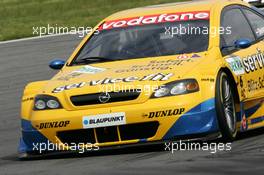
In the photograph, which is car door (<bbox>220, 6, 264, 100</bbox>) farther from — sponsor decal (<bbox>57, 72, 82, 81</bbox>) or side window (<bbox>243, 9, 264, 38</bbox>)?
sponsor decal (<bbox>57, 72, 82, 81</bbox>)

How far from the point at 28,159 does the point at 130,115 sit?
123 cm

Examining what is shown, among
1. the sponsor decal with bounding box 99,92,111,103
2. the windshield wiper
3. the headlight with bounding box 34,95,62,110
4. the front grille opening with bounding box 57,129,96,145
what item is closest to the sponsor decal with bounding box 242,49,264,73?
the windshield wiper

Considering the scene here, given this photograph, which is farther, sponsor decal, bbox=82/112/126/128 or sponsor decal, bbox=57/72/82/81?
sponsor decal, bbox=57/72/82/81

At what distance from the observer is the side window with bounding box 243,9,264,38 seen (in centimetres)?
1070

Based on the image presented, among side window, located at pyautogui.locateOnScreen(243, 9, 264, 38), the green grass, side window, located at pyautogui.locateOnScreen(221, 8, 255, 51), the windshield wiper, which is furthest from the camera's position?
the green grass

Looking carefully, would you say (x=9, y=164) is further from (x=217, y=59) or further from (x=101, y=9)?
(x=101, y=9)

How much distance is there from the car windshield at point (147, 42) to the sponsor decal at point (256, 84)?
23.6 inches

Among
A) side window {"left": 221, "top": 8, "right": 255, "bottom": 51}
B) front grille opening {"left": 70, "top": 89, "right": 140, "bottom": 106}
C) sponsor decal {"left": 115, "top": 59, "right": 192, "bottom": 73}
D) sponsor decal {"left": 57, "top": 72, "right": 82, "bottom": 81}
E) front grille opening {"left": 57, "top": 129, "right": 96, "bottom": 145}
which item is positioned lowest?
front grille opening {"left": 57, "top": 129, "right": 96, "bottom": 145}

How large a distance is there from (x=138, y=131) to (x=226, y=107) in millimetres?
898

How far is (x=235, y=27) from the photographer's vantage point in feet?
33.9

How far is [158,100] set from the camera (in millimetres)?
8688

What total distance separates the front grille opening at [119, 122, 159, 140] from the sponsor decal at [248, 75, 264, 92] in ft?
4.63

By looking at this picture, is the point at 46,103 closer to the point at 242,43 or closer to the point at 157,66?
the point at 157,66

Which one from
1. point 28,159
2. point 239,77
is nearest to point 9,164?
point 28,159
